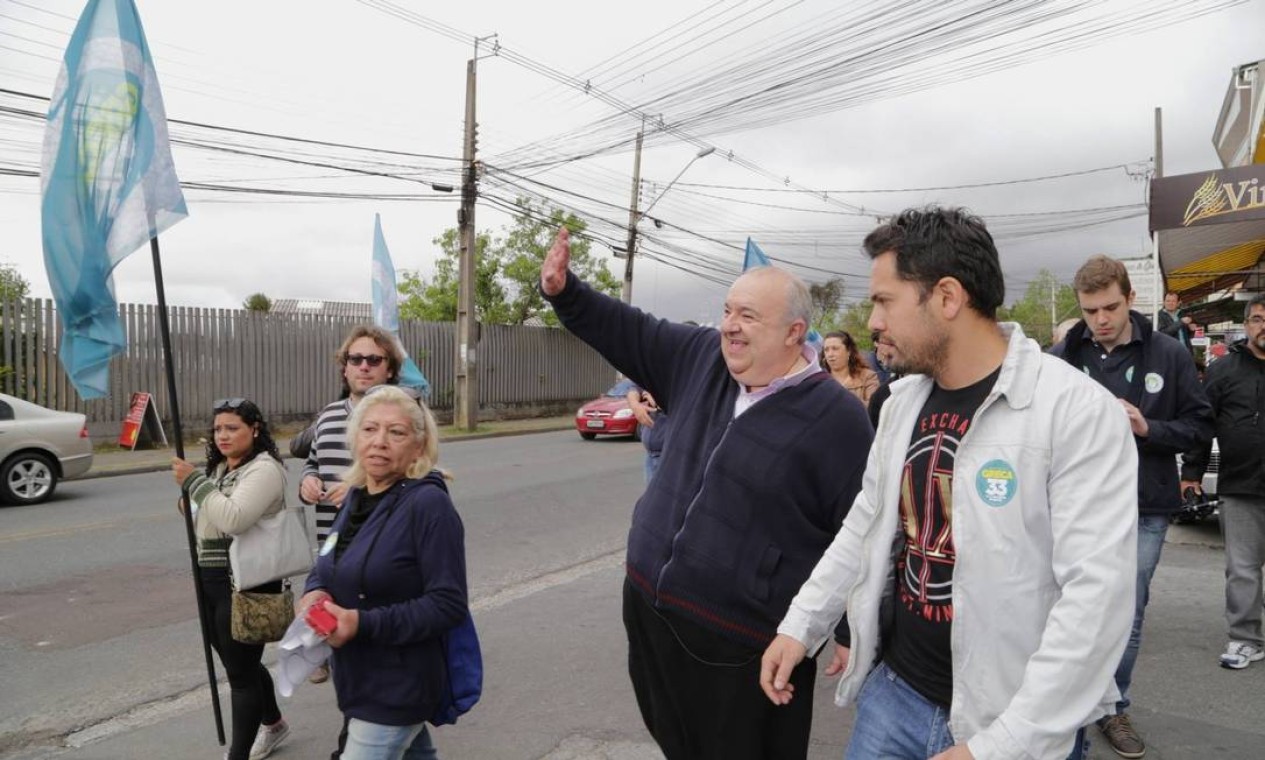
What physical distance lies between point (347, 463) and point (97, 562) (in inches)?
174

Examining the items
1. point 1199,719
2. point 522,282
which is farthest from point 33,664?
point 522,282

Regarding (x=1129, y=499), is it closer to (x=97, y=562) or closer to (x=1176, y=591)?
(x=1176, y=591)

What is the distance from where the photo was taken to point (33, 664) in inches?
188

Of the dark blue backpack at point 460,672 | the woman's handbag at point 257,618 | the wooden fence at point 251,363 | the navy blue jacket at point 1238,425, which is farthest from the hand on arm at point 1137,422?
the wooden fence at point 251,363

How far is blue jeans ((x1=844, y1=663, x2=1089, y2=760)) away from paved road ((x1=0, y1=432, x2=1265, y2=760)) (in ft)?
5.64

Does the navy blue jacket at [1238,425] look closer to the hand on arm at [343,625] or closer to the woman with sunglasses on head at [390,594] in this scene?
the woman with sunglasses on head at [390,594]

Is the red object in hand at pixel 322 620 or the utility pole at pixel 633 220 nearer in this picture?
the red object in hand at pixel 322 620

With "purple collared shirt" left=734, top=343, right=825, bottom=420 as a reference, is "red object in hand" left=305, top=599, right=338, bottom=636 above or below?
below

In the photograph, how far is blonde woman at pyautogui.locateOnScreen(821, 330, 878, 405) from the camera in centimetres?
639

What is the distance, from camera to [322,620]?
245 cm

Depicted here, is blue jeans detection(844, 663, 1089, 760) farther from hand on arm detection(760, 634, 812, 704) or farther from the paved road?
the paved road

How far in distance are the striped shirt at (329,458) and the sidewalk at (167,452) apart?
954cm

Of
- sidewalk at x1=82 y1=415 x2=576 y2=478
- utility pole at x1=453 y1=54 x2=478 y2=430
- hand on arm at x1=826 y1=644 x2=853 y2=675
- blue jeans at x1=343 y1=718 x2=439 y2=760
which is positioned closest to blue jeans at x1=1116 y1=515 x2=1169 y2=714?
hand on arm at x1=826 y1=644 x2=853 y2=675

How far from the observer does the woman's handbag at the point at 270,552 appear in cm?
326
